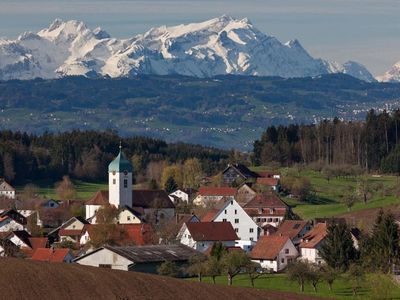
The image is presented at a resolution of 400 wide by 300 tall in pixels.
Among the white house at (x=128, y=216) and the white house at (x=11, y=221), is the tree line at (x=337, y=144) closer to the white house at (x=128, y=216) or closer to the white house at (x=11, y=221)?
the white house at (x=128, y=216)

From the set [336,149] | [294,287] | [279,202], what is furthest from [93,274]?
[336,149]

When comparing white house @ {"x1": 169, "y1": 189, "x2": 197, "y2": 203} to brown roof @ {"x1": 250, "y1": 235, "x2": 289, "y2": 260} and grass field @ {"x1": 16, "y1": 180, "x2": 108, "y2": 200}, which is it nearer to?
grass field @ {"x1": 16, "y1": 180, "x2": 108, "y2": 200}

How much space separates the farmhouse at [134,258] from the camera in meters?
73.8

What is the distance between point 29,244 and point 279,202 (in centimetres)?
Answer: 2817

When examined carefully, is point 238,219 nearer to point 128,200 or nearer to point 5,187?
point 128,200

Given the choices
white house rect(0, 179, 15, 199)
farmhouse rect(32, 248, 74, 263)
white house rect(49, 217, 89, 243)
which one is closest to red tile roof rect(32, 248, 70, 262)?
farmhouse rect(32, 248, 74, 263)

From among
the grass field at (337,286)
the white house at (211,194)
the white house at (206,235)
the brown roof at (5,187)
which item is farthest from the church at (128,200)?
the grass field at (337,286)

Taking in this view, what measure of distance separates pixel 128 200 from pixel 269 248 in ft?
104

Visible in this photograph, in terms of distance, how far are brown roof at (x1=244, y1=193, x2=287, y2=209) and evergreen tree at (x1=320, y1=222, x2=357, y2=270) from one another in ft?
119

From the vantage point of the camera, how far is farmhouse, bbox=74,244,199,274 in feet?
242

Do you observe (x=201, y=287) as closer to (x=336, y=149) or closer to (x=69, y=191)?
(x=69, y=191)

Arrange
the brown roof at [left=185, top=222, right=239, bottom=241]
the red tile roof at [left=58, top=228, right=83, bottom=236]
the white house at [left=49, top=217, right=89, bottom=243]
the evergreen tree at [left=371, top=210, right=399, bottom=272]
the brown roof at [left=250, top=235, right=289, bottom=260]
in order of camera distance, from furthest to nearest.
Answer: the red tile roof at [left=58, top=228, right=83, bottom=236], the white house at [left=49, top=217, right=89, bottom=243], the brown roof at [left=185, top=222, right=239, bottom=241], the brown roof at [left=250, top=235, right=289, bottom=260], the evergreen tree at [left=371, top=210, right=399, bottom=272]

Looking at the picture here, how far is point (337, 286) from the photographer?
226 feet

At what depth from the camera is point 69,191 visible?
137 metres
